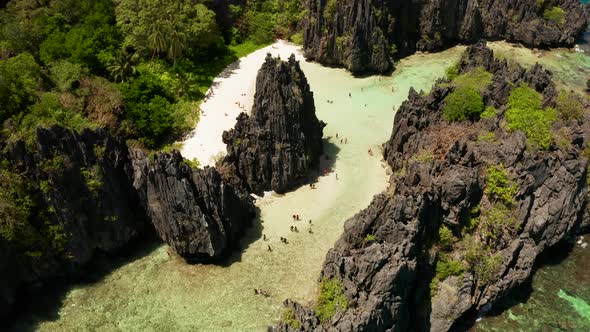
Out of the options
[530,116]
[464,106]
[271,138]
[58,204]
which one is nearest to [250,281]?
[271,138]

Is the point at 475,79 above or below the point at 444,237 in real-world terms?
above

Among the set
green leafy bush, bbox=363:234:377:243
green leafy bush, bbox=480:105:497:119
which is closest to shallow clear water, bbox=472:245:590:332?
green leafy bush, bbox=363:234:377:243

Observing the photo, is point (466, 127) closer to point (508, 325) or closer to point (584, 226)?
point (584, 226)

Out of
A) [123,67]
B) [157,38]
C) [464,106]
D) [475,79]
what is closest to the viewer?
[464,106]

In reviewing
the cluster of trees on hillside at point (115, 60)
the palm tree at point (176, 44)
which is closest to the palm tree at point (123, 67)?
the cluster of trees on hillside at point (115, 60)

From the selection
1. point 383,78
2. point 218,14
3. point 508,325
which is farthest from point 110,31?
point 508,325

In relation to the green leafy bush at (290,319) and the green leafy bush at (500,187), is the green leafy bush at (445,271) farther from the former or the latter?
the green leafy bush at (290,319)

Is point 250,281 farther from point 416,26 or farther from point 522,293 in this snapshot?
point 416,26
